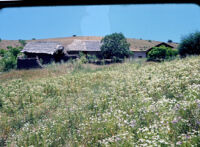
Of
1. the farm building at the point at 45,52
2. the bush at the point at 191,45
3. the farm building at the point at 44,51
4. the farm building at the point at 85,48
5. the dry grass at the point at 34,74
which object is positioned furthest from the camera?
the farm building at the point at 85,48

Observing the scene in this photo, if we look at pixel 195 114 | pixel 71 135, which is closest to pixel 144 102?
pixel 195 114

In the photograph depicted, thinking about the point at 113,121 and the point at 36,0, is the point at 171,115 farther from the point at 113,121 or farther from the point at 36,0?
the point at 36,0

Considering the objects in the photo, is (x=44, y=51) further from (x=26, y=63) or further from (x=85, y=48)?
(x=85, y=48)

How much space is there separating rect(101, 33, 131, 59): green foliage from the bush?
9523 millimetres

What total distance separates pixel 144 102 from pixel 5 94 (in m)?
6.37

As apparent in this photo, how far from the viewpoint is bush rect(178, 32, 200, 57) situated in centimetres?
2144

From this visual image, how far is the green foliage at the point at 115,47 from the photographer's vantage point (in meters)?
29.4

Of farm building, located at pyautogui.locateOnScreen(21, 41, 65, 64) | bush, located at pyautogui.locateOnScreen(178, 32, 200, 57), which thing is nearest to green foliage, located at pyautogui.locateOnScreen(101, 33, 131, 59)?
farm building, located at pyautogui.locateOnScreen(21, 41, 65, 64)

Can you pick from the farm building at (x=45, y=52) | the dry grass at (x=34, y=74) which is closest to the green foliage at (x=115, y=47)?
the farm building at (x=45, y=52)

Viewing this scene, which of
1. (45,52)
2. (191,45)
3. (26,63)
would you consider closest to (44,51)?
(45,52)

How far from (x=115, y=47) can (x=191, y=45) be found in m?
11.6

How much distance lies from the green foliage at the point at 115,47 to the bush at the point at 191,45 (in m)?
9.52

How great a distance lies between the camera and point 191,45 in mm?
21469

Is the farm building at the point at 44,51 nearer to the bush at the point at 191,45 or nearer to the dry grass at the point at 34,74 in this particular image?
the dry grass at the point at 34,74
